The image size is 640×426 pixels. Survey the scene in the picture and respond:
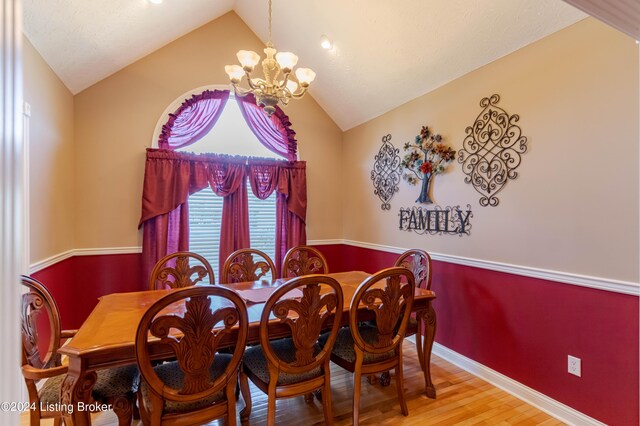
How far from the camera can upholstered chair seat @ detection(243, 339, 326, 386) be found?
5.96ft

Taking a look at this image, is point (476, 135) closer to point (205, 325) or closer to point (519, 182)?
point (519, 182)

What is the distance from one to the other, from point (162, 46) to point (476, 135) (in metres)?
3.53

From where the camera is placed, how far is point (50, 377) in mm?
1590

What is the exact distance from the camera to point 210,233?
3.82 meters

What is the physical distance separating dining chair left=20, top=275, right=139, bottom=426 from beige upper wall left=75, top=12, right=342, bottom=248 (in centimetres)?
181

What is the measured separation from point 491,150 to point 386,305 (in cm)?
163

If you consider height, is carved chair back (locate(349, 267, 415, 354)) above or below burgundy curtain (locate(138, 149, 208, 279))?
below

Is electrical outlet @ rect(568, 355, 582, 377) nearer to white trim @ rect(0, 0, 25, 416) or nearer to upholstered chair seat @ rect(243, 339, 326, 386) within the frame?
upholstered chair seat @ rect(243, 339, 326, 386)

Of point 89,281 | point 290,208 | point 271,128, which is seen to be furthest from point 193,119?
point 89,281

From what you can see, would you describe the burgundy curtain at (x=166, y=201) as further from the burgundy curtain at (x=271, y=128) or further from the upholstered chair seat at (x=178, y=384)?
the upholstered chair seat at (x=178, y=384)

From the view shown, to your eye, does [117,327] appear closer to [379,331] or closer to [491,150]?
[379,331]

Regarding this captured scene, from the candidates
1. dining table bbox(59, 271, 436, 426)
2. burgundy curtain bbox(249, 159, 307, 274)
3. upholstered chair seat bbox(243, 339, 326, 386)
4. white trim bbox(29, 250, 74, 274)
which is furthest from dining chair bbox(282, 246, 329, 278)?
white trim bbox(29, 250, 74, 274)

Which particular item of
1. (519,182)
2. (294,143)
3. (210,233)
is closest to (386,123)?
(294,143)

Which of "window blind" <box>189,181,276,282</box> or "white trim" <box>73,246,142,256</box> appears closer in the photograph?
"white trim" <box>73,246,142,256</box>
